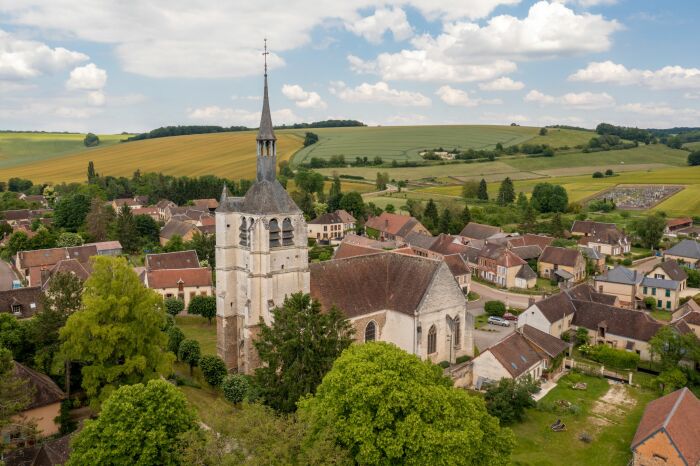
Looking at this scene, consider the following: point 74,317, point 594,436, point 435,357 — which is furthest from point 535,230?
point 74,317

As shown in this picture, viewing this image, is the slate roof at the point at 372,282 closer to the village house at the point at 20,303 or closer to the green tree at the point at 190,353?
the green tree at the point at 190,353

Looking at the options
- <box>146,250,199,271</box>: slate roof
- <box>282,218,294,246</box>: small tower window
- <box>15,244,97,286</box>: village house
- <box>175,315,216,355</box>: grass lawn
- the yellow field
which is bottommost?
<box>175,315,216,355</box>: grass lawn

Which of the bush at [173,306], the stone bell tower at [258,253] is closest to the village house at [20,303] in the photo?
the bush at [173,306]

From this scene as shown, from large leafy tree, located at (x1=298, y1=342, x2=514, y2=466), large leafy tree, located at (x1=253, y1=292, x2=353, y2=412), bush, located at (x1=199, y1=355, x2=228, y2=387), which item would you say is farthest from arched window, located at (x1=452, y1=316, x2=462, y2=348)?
large leafy tree, located at (x1=298, y1=342, x2=514, y2=466)

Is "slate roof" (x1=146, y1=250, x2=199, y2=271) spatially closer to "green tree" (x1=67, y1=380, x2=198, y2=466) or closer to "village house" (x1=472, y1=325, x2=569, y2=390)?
"village house" (x1=472, y1=325, x2=569, y2=390)

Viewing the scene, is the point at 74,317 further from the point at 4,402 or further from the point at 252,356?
the point at 252,356

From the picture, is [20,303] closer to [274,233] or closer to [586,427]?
[274,233]
